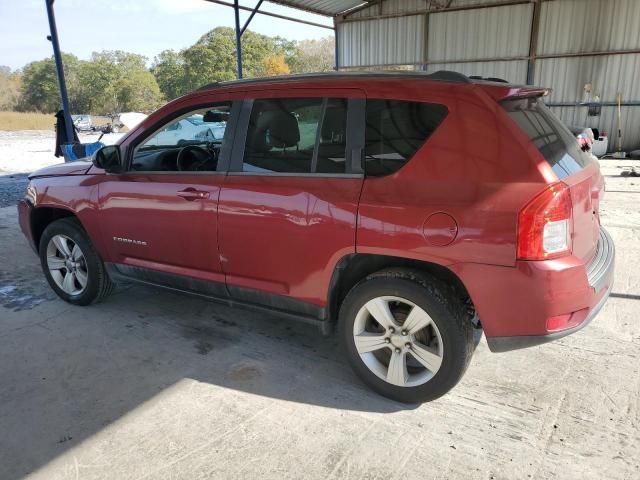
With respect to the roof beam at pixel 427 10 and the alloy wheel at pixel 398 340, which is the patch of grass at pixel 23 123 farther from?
the alloy wheel at pixel 398 340

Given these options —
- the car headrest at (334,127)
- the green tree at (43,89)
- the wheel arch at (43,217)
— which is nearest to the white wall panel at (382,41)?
the wheel arch at (43,217)

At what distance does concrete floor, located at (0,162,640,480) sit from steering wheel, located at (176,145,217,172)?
125cm

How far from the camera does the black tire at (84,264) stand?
4074 millimetres

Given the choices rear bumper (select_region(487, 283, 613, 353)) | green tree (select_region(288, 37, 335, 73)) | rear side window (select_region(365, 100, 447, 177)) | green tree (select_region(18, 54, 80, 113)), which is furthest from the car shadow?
green tree (select_region(18, 54, 80, 113))

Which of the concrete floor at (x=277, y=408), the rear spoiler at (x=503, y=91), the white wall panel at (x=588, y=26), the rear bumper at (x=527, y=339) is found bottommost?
the concrete floor at (x=277, y=408)

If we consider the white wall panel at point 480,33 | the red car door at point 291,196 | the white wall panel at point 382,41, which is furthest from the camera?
the white wall panel at point 382,41

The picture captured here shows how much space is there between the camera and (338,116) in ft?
9.34

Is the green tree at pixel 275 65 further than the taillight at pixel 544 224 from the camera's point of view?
Yes

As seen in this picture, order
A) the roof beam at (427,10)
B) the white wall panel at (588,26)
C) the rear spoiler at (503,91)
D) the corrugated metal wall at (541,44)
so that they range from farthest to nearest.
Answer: the roof beam at (427,10) < the corrugated metal wall at (541,44) < the white wall panel at (588,26) < the rear spoiler at (503,91)

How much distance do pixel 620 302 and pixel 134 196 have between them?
3.96 meters

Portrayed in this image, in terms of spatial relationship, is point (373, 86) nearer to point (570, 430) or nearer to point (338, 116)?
point (338, 116)

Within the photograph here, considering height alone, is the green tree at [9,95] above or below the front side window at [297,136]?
above

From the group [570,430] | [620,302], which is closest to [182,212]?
[570,430]

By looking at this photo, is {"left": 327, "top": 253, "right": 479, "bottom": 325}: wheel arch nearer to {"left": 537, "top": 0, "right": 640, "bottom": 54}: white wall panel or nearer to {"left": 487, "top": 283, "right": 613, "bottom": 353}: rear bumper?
{"left": 487, "top": 283, "right": 613, "bottom": 353}: rear bumper
